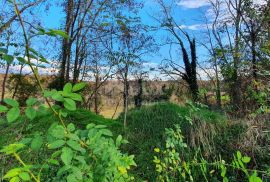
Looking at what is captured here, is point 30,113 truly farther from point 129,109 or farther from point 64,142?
point 129,109

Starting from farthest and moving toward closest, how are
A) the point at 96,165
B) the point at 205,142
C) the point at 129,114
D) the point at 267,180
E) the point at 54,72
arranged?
the point at 54,72 → the point at 129,114 → the point at 205,142 → the point at 267,180 → the point at 96,165

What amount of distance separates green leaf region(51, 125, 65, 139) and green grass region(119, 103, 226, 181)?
310 centimetres

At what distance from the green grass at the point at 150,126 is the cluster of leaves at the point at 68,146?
9.13 feet

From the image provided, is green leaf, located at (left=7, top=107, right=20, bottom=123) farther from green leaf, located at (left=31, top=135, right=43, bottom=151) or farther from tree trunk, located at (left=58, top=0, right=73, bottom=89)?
tree trunk, located at (left=58, top=0, right=73, bottom=89)

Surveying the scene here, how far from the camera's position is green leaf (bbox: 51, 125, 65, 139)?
63.9 inches

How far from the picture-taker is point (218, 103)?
10719mm

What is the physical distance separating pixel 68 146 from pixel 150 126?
4.49m

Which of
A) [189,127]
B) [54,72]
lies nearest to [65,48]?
[54,72]

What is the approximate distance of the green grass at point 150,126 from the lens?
506 cm

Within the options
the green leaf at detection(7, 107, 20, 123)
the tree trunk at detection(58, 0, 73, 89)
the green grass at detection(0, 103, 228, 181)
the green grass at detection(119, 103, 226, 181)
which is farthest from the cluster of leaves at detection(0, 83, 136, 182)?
the tree trunk at detection(58, 0, 73, 89)

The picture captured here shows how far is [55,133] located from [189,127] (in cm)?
411

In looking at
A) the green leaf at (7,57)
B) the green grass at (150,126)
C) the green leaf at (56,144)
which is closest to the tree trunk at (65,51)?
the green grass at (150,126)

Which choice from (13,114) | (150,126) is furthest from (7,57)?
(150,126)

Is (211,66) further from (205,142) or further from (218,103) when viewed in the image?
(205,142)
